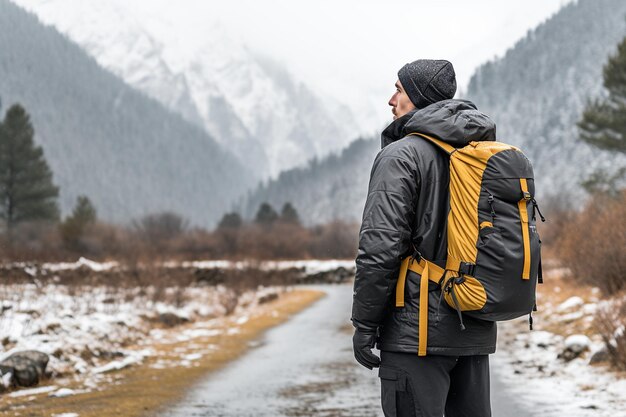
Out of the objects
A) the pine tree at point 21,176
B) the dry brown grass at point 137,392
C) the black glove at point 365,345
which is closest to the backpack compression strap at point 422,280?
the black glove at point 365,345

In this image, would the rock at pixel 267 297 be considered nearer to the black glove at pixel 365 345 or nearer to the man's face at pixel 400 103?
the man's face at pixel 400 103

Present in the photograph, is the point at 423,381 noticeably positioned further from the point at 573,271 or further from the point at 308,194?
the point at 308,194

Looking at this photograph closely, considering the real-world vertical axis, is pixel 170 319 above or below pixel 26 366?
below

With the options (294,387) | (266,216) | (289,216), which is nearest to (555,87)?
(289,216)

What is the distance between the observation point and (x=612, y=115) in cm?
3822

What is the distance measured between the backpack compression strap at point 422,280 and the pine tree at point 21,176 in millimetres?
59811

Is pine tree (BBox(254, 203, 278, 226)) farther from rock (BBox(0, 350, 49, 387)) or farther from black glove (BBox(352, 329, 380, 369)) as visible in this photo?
black glove (BBox(352, 329, 380, 369))

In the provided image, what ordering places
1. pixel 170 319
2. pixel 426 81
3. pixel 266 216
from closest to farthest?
pixel 426 81
pixel 170 319
pixel 266 216

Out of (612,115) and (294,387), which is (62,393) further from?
(612,115)

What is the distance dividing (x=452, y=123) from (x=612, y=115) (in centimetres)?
3823

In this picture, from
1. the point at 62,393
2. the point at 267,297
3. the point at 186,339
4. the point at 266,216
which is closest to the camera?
the point at 62,393

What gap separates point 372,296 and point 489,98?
142m

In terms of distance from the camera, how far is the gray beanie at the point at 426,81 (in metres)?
3.42

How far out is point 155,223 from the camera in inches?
3226
